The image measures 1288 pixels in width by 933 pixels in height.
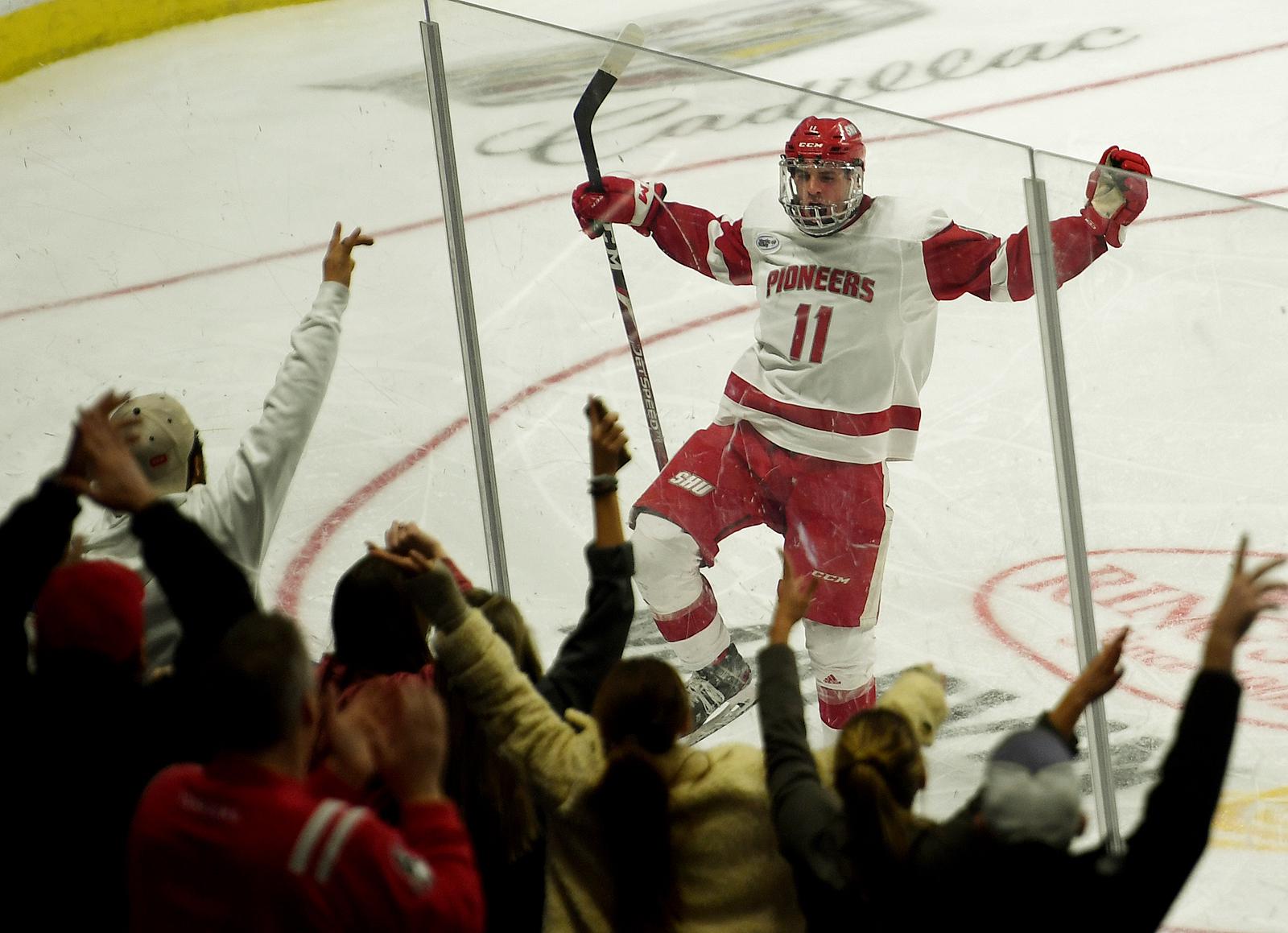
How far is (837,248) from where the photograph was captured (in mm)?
2549

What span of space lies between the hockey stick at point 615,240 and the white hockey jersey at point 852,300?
0.40ft

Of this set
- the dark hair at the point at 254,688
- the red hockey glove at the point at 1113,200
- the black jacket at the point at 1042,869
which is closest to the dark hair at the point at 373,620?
the dark hair at the point at 254,688

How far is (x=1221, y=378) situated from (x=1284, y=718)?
57 centimetres

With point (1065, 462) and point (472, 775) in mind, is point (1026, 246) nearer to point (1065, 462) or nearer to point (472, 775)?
point (1065, 462)

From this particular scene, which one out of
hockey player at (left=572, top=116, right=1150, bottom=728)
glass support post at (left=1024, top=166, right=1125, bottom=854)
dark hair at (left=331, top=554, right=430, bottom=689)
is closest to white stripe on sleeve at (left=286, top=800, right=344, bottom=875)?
dark hair at (left=331, top=554, right=430, bottom=689)

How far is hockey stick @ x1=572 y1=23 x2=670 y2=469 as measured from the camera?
8.70ft

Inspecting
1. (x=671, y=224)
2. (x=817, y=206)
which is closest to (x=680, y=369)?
(x=671, y=224)

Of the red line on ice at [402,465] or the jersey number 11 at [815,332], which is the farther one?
the red line on ice at [402,465]

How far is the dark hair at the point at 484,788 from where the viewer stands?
5.76 ft

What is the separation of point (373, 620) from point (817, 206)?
108cm

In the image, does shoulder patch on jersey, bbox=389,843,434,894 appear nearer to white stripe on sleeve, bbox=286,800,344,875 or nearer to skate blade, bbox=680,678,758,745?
white stripe on sleeve, bbox=286,800,344,875

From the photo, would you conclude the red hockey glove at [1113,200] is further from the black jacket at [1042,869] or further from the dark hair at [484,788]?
the dark hair at [484,788]

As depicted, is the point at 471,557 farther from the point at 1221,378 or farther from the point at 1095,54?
the point at 1095,54

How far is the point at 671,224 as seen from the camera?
8.83ft
